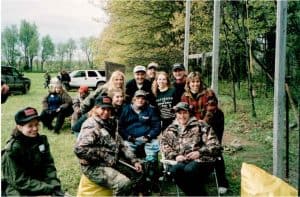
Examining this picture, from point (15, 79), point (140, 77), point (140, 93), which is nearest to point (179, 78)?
point (140, 77)

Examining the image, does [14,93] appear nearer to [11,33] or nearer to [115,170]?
[11,33]

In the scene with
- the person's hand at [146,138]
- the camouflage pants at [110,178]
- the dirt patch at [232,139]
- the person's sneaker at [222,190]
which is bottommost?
the person's sneaker at [222,190]

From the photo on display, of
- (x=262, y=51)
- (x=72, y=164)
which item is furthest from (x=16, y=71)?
(x=262, y=51)

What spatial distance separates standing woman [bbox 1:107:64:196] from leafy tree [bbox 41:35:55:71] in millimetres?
3298

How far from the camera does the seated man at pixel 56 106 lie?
6824 mm

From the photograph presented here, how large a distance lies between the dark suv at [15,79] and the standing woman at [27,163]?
2.10m

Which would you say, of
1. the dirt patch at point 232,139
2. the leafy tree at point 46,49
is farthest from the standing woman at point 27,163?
the dirt patch at point 232,139

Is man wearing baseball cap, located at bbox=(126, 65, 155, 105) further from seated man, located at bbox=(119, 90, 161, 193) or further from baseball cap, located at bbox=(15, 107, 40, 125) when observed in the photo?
baseball cap, located at bbox=(15, 107, 40, 125)

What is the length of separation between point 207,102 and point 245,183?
0.97 m

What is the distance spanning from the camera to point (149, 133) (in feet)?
13.6

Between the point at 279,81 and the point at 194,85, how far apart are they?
2.58ft

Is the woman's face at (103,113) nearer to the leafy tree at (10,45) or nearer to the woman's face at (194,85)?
the woman's face at (194,85)

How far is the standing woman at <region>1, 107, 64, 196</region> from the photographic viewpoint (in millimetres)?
2900

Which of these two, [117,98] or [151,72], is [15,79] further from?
[117,98]
